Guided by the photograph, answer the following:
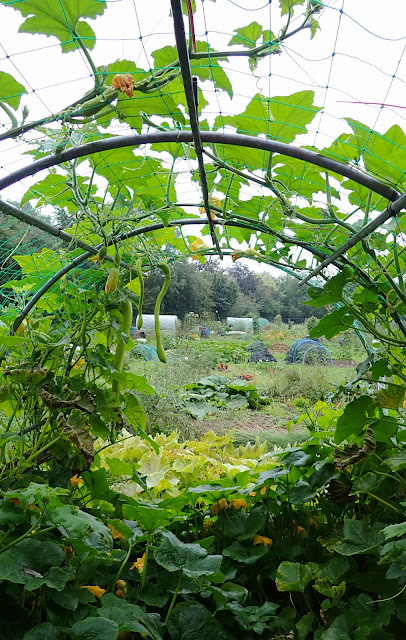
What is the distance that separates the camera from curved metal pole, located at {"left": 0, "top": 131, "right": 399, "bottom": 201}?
3.15 ft

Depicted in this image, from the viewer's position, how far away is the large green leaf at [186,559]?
101 cm

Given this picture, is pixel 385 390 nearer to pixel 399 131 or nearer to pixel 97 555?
pixel 399 131

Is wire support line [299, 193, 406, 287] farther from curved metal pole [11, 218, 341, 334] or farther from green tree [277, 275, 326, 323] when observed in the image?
green tree [277, 275, 326, 323]

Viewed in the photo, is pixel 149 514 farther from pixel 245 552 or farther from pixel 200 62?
pixel 200 62

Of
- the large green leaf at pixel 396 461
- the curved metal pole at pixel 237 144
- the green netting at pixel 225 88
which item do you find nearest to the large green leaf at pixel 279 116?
the green netting at pixel 225 88

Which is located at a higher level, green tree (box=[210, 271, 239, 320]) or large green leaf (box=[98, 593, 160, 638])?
green tree (box=[210, 271, 239, 320])

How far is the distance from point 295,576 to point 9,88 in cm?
122

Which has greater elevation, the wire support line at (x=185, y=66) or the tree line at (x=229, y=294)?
the tree line at (x=229, y=294)

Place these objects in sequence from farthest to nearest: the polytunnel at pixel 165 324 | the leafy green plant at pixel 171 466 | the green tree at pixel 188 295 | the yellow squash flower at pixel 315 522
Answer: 1. the green tree at pixel 188 295
2. the polytunnel at pixel 165 324
3. the leafy green plant at pixel 171 466
4. the yellow squash flower at pixel 315 522

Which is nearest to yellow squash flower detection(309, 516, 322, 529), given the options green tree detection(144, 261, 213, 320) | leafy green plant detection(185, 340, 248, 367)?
leafy green plant detection(185, 340, 248, 367)

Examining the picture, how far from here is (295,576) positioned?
1133 millimetres

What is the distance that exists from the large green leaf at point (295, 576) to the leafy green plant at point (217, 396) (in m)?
3.73

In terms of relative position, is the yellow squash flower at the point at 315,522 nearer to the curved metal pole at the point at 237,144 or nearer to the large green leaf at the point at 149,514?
the large green leaf at the point at 149,514

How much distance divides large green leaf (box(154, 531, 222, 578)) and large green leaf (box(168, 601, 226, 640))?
67mm
